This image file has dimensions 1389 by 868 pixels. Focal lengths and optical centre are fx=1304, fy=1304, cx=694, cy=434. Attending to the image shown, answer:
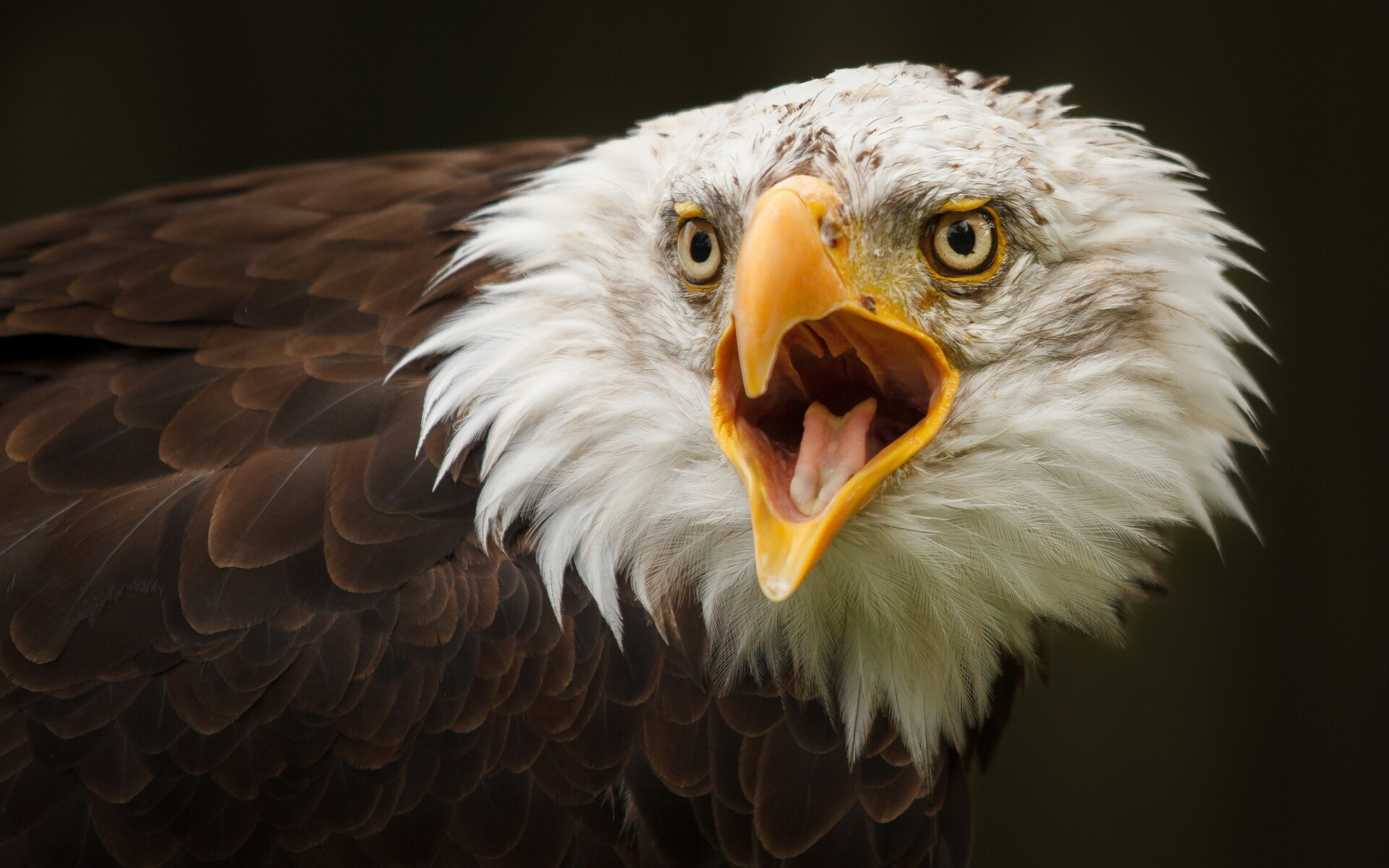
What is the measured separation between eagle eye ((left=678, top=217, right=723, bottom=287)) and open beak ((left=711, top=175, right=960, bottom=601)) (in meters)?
0.15

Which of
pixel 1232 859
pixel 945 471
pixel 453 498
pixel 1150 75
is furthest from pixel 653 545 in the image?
pixel 1232 859

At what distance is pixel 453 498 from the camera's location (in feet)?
6.88

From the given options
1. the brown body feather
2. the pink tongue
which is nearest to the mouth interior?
the pink tongue

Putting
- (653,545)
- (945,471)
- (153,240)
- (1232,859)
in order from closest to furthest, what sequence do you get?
(945,471) < (653,545) < (153,240) < (1232,859)

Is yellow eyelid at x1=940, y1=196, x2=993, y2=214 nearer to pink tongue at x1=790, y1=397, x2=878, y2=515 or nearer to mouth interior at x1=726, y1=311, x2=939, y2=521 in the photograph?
mouth interior at x1=726, y1=311, x2=939, y2=521

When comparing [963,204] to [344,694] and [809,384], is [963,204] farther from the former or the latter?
[344,694]

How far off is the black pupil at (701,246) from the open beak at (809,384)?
0.16m

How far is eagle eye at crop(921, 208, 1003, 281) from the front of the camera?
1916 millimetres

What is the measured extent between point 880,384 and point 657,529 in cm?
41

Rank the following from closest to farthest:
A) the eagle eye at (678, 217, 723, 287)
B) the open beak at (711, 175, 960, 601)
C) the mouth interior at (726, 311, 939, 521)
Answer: the open beak at (711, 175, 960, 601) < the mouth interior at (726, 311, 939, 521) < the eagle eye at (678, 217, 723, 287)

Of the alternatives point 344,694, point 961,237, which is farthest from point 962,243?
point 344,694

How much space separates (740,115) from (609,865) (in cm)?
121

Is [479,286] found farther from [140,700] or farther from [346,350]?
[140,700]

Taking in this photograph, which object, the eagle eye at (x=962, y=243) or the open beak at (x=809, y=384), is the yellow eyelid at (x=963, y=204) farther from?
the open beak at (x=809, y=384)
